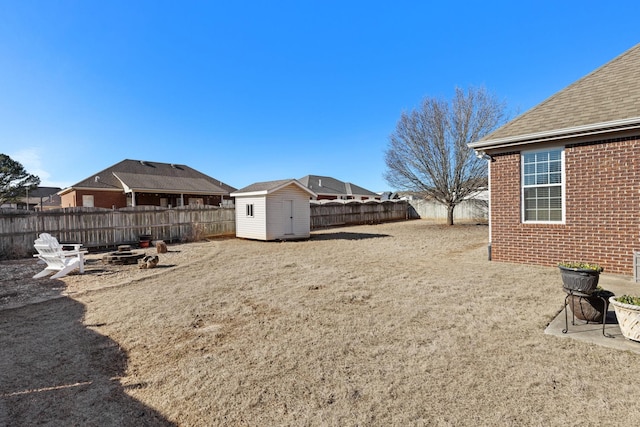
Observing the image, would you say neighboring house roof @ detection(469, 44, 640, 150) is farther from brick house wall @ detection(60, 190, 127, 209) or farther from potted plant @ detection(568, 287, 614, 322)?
brick house wall @ detection(60, 190, 127, 209)

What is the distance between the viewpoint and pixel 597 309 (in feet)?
13.1

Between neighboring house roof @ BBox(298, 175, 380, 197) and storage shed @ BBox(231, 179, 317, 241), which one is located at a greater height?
neighboring house roof @ BBox(298, 175, 380, 197)

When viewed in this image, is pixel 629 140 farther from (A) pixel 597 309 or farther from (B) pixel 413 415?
(B) pixel 413 415

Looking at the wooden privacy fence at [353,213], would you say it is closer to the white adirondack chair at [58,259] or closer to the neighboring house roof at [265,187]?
the neighboring house roof at [265,187]

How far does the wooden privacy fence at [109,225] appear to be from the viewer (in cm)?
1121

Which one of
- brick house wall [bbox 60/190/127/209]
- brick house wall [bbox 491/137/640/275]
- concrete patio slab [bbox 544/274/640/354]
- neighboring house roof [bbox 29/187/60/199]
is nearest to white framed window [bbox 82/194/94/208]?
brick house wall [bbox 60/190/127/209]

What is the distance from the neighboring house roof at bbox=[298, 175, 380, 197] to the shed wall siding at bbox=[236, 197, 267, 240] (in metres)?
23.0

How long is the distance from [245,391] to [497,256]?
7889 millimetres

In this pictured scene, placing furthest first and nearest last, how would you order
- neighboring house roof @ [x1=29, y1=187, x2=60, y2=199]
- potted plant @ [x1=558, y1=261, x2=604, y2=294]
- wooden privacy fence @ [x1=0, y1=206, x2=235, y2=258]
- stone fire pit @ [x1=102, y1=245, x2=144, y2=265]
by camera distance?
neighboring house roof @ [x1=29, y1=187, x2=60, y2=199], wooden privacy fence @ [x1=0, y1=206, x2=235, y2=258], stone fire pit @ [x1=102, y1=245, x2=144, y2=265], potted plant @ [x1=558, y1=261, x2=604, y2=294]

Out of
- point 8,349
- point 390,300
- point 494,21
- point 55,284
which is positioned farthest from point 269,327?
point 494,21

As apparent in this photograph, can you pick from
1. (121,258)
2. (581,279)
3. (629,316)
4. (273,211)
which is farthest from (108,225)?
(629,316)

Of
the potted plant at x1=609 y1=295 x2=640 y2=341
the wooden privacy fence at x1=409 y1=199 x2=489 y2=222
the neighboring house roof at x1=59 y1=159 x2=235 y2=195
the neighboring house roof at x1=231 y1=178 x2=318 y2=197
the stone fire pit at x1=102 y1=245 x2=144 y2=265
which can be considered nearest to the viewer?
the potted plant at x1=609 y1=295 x2=640 y2=341

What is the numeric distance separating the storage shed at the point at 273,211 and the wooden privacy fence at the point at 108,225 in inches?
67.3

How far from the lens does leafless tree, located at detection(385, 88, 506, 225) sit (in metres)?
20.6
